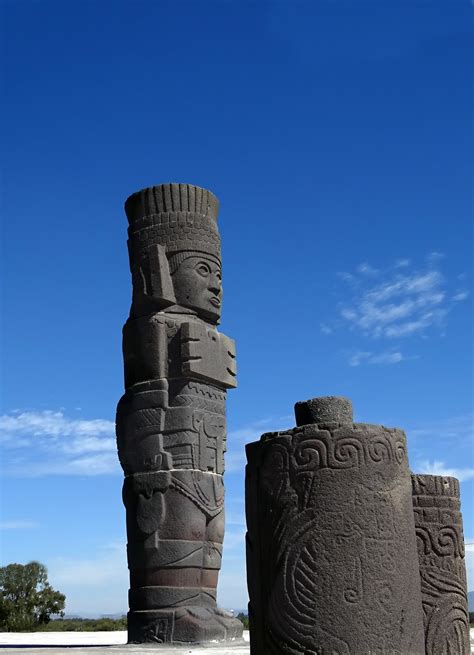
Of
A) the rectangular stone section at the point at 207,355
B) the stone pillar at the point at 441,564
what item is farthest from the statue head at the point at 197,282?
the stone pillar at the point at 441,564

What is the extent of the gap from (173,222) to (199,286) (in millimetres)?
935

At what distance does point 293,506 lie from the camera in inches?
210

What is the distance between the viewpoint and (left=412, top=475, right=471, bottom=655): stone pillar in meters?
6.38

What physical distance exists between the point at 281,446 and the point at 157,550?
490 cm

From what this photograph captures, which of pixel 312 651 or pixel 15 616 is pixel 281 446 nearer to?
pixel 312 651

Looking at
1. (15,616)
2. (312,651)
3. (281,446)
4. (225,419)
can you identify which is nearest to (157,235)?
(225,419)

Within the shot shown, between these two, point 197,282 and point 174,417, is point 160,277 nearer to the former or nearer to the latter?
point 197,282

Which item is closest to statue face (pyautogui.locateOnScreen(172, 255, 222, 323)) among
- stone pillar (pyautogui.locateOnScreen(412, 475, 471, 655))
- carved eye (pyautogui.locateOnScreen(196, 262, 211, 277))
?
carved eye (pyautogui.locateOnScreen(196, 262, 211, 277))

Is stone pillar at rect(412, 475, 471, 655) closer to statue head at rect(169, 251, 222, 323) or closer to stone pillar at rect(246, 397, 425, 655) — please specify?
stone pillar at rect(246, 397, 425, 655)

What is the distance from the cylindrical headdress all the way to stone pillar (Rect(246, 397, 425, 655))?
5992 mm

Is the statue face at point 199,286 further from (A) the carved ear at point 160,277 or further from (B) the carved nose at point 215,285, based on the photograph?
(A) the carved ear at point 160,277

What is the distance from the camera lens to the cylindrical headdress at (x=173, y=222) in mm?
11242

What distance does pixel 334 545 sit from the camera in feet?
17.0

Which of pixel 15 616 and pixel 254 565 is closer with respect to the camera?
pixel 254 565
